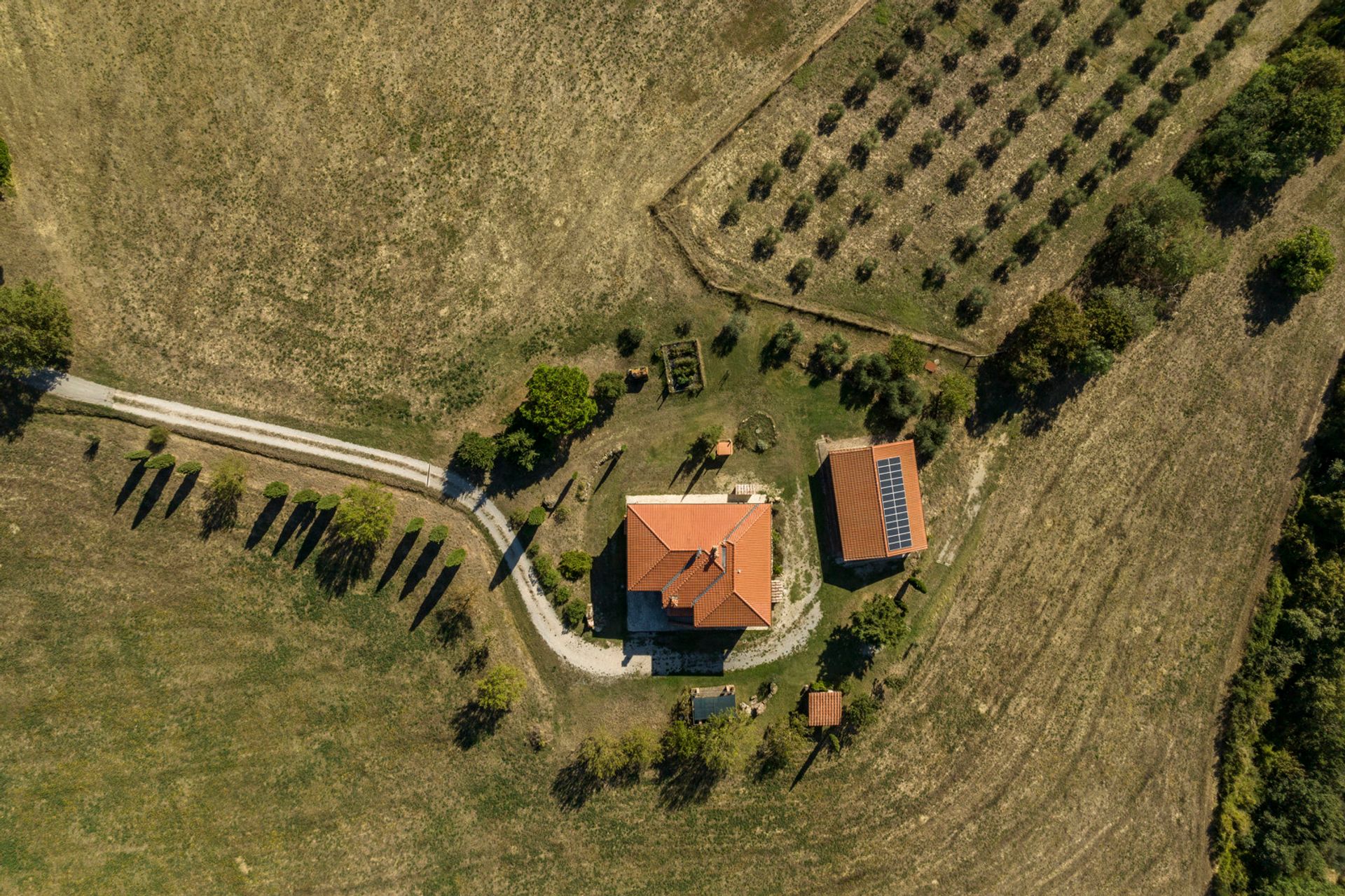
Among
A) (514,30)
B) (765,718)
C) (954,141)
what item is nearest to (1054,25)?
(954,141)

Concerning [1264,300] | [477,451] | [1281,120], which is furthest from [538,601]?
[1281,120]

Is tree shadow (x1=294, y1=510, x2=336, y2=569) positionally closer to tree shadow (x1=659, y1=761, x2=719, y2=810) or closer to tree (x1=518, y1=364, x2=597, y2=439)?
tree (x1=518, y1=364, x2=597, y2=439)

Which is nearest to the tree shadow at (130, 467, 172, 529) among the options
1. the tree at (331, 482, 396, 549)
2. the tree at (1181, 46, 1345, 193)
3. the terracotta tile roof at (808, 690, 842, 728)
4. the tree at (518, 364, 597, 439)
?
the tree at (331, 482, 396, 549)

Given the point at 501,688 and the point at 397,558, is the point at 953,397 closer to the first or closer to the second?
the point at 501,688

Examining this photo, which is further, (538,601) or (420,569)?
(538,601)

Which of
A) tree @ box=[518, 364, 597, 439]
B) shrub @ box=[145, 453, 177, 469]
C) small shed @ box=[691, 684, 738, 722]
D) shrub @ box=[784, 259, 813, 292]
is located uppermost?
shrub @ box=[784, 259, 813, 292]
